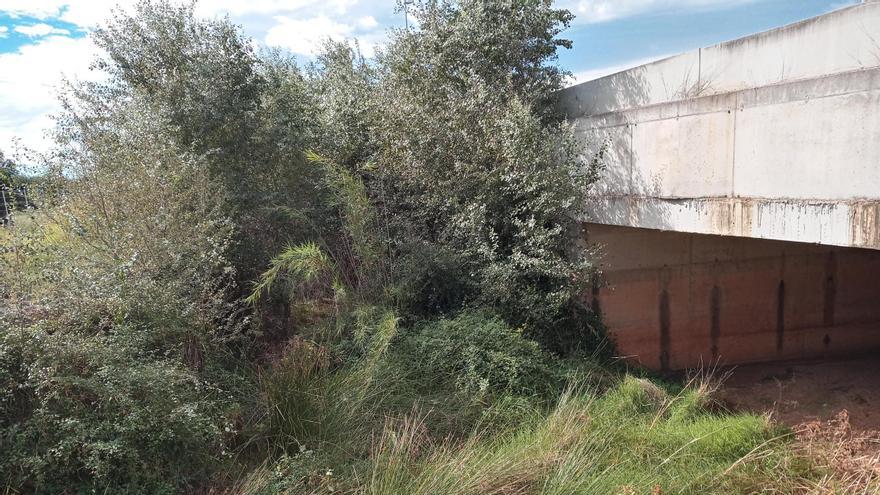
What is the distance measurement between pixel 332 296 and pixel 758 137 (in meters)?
5.67

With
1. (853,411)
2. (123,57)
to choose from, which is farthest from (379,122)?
(853,411)

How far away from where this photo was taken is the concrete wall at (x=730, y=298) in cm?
921

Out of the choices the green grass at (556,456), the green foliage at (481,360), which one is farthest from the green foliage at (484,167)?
the green grass at (556,456)

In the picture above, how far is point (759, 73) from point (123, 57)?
28.5 ft

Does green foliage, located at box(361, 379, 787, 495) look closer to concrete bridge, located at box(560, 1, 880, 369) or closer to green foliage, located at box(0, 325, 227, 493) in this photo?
green foliage, located at box(0, 325, 227, 493)

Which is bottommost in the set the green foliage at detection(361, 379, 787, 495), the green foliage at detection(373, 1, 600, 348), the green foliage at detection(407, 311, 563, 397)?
the green foliage at detection(361, 379, 787, 495)

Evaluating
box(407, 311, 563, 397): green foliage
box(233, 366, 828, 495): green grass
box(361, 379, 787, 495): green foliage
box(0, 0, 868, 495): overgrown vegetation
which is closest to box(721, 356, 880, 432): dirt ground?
box(0, 0, 868, 495): overgrown vegetation

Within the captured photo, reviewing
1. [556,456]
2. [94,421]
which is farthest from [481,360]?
[94,421]

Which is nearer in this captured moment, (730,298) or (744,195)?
(744,195)

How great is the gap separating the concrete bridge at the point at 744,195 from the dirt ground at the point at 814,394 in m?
0.46

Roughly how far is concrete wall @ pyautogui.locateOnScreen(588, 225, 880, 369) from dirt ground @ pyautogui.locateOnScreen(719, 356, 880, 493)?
456 millimetres

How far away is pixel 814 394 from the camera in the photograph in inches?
353

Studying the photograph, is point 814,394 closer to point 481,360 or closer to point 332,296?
point 481,360

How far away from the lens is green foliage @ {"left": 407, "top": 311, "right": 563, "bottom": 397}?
21.6ft
